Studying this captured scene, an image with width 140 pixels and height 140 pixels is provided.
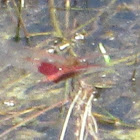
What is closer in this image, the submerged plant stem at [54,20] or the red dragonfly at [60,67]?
the red dragonfly at [60,67]

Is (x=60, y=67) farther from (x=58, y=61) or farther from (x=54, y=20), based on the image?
(x=54, y=20)

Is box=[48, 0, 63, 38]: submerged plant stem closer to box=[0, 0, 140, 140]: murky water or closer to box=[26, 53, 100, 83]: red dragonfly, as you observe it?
box=[0, 0, 140, 140]: murky water

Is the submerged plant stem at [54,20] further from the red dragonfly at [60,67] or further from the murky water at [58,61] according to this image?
the red dragonfly at [60,67]

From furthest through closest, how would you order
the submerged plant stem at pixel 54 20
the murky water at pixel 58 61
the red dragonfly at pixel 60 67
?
the submerged plant stem at pixel 54 20 → the red dragonfly at pixel 60 67 → the murky water at pixel 58 61

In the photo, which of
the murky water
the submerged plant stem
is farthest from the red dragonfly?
the submerged plant stem

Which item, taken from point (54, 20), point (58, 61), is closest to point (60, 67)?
point (58, 61)

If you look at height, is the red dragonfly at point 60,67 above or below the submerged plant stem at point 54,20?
below

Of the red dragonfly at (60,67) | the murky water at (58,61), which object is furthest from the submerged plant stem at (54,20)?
the red dragonfly at (60,67)
